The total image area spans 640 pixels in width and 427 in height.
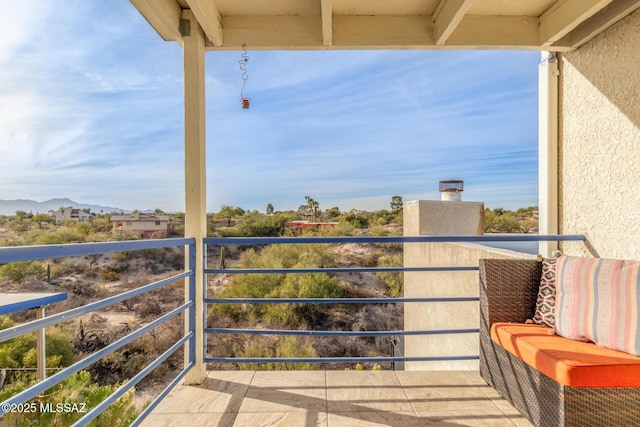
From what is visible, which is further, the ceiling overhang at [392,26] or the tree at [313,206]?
the tree at [313,206]

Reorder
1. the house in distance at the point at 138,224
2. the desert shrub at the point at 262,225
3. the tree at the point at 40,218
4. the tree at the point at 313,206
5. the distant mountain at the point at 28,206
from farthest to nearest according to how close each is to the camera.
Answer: the tree at the point at 313,206 → the desert shrub at the point at 262,225 → the house in distance at the point at 138,224 → the distant mountain at the point at 28,206 → the tree at the point at 40,218

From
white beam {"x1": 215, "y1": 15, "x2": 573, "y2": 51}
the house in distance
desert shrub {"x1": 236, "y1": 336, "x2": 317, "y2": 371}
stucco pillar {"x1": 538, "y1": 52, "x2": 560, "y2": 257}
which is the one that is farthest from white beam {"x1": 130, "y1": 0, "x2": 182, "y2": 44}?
desert shrub {"x1": 236, "y1": 336, "x2": 317, "y2": 371}

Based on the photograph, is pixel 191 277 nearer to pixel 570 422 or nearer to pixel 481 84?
pixel 570 422

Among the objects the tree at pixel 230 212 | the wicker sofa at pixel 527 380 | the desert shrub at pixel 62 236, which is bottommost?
the wicker sofa at pixel 527 380

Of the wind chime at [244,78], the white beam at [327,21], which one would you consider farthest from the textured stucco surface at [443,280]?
the wind chime at [244,78]

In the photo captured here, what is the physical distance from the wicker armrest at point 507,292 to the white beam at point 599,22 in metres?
1.60

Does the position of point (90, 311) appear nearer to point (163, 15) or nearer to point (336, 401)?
point (336, 401)

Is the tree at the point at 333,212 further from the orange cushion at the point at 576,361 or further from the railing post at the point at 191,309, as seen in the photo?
the orange cushion at the point at 576,361

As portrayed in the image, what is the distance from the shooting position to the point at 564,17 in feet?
7.68

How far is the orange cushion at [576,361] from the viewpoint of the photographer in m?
1.52

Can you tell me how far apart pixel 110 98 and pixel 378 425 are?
1566 cm

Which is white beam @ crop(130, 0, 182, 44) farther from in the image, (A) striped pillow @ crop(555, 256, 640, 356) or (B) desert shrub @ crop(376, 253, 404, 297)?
(B) desert shrub @ crop(376, 253, 404, 297)

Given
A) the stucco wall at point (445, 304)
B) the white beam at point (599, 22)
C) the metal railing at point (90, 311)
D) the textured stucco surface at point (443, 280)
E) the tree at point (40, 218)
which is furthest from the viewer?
the tree at point (40, 218)

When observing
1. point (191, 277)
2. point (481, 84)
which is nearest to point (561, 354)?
point (191, 277)
